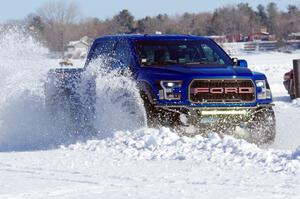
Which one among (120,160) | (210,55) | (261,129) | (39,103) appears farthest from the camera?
(39,103)

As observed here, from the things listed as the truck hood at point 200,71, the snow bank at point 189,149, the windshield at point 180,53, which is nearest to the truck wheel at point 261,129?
the truck hood at point 200,71

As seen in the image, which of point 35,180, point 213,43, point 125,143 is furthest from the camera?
point 213,43

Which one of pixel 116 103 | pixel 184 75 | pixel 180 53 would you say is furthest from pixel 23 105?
pixel 184 75

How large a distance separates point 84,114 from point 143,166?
2.82 metres

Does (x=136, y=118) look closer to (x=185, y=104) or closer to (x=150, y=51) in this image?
(x=185, y=104)

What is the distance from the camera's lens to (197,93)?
9.05m

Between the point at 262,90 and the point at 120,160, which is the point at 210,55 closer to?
the point at 262,90

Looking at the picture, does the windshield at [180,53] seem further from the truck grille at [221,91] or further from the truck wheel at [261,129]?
the truck wheel at [261,129]

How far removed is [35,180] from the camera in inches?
273

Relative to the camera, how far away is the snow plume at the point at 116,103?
30.1 ft

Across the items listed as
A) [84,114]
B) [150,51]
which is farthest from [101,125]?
[150,51]

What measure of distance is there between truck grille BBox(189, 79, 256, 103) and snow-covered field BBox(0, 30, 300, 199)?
70 cm

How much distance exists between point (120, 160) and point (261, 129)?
2250mm

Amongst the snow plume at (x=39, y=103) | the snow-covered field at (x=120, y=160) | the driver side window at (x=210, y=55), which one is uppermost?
the driver side window at (x=210, y=55)
